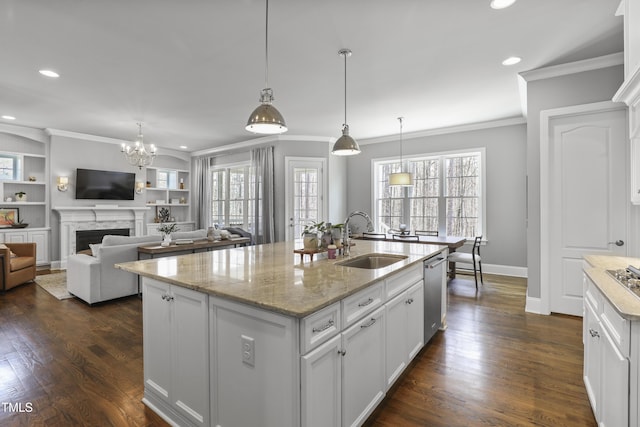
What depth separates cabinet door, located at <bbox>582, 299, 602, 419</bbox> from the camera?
1731 mm

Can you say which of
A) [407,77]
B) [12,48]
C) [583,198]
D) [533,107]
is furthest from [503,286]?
[12,48]

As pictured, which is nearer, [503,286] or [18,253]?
[503,286]

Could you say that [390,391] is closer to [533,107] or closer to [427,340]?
[427,340]

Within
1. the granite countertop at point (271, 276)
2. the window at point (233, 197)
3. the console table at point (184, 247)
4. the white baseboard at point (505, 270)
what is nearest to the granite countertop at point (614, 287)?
the granite countertop at point (271, 276)

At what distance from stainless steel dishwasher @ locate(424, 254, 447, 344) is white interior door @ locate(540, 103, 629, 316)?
1.52 meters

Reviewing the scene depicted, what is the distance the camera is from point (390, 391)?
2.18m

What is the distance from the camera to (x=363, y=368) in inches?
69.1

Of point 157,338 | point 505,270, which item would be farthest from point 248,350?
→ point 505,270

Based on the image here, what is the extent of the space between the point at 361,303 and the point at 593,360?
147 centimetres

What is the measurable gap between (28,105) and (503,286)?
26.5ft

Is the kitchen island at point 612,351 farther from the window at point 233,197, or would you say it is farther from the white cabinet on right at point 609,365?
the window at point 233,197

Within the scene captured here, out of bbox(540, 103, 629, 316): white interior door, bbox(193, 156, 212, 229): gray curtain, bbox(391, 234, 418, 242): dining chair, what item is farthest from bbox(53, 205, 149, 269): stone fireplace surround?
bbox(540, 103, 629, 316): white interior door

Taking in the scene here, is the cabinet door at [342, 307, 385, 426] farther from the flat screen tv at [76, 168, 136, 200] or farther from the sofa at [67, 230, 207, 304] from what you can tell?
the flat screen tv at [76, 168, 136, 200]

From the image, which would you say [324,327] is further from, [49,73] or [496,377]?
[49,73]
